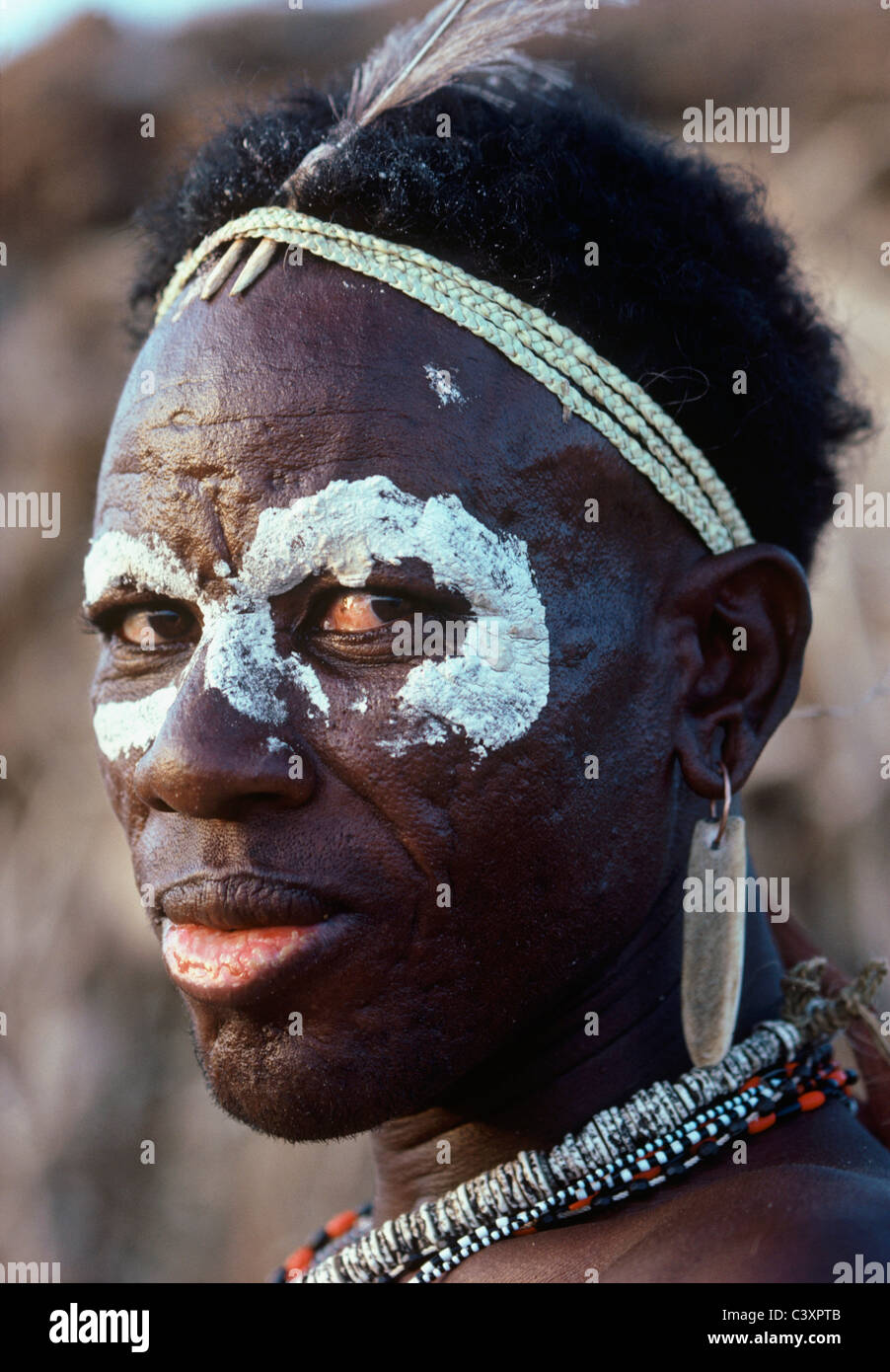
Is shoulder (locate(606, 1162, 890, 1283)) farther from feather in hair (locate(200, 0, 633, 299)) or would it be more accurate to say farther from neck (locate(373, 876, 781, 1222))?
feather in hair (locate(200, 0, 633, 299))

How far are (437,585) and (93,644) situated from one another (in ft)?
17.8

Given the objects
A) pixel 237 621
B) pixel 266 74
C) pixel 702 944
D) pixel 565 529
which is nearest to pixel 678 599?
pixel 565 529

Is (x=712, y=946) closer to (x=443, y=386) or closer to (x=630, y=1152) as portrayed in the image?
(x=630, y=1152)

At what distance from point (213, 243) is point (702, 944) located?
5.46 ft

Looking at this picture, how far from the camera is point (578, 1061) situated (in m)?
2.45

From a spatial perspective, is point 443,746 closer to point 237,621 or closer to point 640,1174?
point 237,621

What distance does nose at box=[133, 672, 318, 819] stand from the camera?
7.18ft

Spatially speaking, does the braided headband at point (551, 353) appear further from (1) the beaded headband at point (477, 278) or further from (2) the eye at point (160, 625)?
(2) the eye at point (160, 625)

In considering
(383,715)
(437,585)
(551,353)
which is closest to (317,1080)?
(383,715)

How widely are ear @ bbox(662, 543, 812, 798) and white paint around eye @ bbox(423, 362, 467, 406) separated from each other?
542mm

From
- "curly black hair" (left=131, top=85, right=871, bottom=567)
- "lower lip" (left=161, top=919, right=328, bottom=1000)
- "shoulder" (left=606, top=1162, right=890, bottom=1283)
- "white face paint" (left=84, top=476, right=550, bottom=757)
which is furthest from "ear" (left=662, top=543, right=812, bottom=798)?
"lower lip" (left=161, top=919, right=328, bottom=1000)

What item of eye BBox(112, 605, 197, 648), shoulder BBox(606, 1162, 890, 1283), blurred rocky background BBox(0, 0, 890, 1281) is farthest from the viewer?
blurred rocky background BBox(0, 0, 890, 1281)

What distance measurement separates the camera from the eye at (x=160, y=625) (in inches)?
99.2

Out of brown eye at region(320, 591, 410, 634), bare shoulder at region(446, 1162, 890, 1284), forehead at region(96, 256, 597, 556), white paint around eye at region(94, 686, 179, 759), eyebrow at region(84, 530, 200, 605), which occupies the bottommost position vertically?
bare shoulder at region(446, 1162, 890, 1284)
